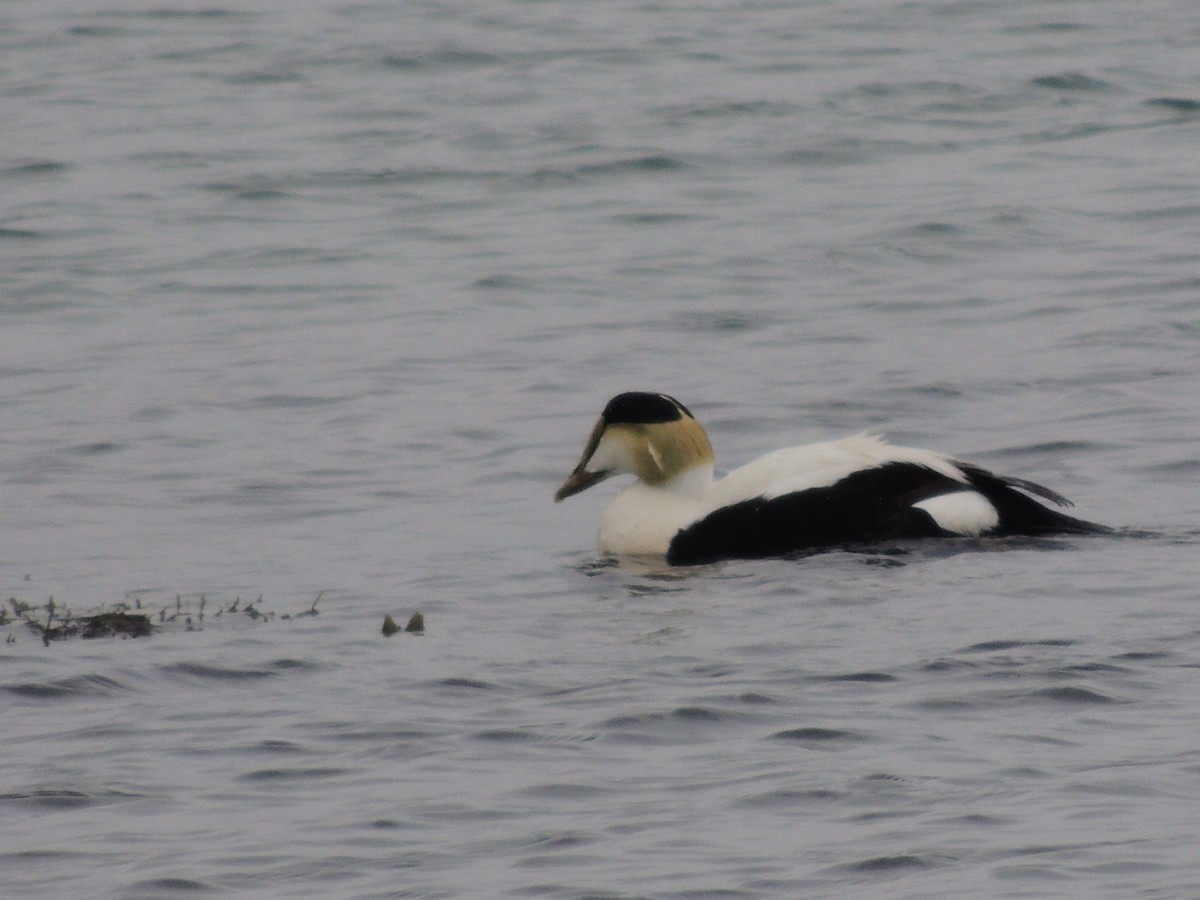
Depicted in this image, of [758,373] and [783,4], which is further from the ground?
[783,4]

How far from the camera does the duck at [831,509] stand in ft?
30.1

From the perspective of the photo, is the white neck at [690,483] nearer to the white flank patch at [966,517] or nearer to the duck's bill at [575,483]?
the duck's bill at [575,483]

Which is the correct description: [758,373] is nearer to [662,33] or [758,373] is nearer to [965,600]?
[965,600]

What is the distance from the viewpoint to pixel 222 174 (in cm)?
1853

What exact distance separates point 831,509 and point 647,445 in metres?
0.85

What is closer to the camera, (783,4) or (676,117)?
(676,117)

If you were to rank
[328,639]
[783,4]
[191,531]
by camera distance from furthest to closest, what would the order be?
[783,4] → [191,531] → [328,639]

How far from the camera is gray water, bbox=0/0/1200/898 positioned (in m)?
5.84

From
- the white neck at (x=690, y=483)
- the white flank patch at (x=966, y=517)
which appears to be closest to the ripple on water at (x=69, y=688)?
the white neck at (x=690, y=483)

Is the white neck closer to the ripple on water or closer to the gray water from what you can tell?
the gray water

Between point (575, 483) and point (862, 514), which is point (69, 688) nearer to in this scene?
point (575, 483)

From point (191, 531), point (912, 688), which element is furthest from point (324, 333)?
point (912, 688)

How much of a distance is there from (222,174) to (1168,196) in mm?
6844

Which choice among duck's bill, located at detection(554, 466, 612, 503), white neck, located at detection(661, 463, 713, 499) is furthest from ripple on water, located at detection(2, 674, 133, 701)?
white neck, located at detection(661, 463, 713, 499)
